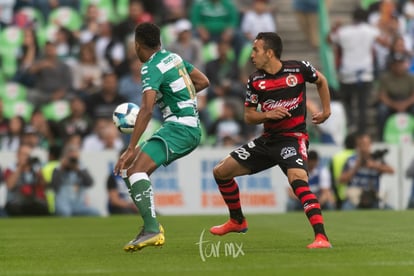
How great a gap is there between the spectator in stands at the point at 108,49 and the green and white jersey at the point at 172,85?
12981mm

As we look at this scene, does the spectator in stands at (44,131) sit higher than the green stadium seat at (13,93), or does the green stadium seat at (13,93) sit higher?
the green stadium seat at (13,93)

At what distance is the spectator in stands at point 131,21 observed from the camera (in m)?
26.0

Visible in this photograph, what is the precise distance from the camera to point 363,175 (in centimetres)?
2200

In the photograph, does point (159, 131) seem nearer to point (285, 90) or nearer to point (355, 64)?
point (285, 90)

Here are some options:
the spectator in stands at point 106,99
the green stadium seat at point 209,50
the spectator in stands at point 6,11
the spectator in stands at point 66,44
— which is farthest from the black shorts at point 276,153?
the spectator in stands at point 6,11

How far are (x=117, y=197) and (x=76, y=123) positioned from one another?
8.05 ft

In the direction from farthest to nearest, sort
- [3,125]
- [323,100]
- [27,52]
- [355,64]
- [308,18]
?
1. [308,18]
2. [27,52]
3. [355,64]
4. [3,125]
5. [323,100]

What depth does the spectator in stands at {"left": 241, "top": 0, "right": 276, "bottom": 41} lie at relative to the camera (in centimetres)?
2655

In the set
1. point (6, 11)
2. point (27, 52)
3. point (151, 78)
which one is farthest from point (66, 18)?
point (151, 78)

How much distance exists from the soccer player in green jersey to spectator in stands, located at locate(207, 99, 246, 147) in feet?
35.9

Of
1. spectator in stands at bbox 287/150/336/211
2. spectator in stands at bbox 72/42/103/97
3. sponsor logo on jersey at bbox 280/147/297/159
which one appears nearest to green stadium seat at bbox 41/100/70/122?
spectator in stands at bbox 72/42/103/97

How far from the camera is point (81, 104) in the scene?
23812 mm

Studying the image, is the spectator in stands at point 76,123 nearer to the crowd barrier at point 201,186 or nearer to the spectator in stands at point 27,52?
the crowd barrier at point 201,186

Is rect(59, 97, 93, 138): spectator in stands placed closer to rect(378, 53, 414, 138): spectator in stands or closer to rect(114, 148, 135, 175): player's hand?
rect(378, 53, 414, 138): spectator in stands
